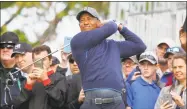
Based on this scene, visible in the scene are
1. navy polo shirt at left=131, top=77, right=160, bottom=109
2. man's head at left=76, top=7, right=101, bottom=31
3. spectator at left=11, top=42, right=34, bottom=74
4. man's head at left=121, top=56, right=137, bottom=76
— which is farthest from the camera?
man's head at left=121, top=56, right=137, bottom=76

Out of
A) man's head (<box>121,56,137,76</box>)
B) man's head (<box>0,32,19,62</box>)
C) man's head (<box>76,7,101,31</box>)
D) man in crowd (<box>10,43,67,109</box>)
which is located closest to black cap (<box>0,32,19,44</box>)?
man's head (<box>0,32,19,62</box>)

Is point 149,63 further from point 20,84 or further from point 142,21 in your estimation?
point 142,21

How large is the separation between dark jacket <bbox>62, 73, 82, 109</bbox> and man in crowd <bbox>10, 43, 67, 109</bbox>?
0.28 feet

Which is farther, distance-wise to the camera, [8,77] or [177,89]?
[8,77]

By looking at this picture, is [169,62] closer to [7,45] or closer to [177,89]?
[177,89]

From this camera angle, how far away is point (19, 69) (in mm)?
9578

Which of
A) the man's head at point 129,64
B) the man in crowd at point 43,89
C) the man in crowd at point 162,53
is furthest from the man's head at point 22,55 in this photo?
the man in crowd at point 162,53

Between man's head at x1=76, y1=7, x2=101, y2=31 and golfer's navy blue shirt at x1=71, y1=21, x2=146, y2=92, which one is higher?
man's head at x1=76, y1=7, x2=101, y2=31

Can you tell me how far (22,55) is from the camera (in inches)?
383

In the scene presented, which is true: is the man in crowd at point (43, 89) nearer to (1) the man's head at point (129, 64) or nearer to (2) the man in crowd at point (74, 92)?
(2) the man in crowd at point (74, 92)

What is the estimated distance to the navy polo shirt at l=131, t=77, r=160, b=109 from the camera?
891 cm

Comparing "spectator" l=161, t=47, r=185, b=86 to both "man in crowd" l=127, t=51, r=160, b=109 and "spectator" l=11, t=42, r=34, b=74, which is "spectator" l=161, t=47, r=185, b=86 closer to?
"man in crowd" l=127, t=51, r=160, b=109

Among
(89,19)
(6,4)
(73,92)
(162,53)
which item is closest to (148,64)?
(162,53)

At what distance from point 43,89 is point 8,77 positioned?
2.36 feet
